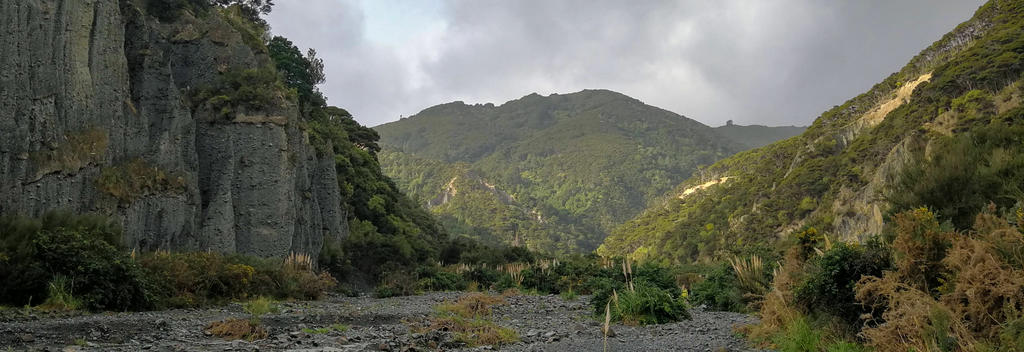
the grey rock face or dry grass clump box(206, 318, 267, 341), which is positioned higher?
the grey rock face

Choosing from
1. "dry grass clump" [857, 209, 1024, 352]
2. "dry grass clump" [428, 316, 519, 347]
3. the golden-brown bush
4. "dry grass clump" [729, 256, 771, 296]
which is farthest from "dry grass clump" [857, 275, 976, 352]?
"dry grass clump" [729, 256, 771, 296]

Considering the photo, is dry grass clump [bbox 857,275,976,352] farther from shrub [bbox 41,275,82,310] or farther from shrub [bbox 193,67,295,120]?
shrub [bbox 193,67,295,120]

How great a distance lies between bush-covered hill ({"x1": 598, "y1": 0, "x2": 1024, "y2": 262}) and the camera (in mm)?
14836

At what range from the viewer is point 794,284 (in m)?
10.9

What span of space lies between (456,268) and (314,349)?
120 feet

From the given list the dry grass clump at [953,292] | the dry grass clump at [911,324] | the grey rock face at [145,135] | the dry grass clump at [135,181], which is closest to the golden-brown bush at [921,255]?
the dry grass clump at [953,292]

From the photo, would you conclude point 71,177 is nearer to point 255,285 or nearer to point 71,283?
point 255,285

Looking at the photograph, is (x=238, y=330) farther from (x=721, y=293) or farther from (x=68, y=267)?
(x=721, y=293)

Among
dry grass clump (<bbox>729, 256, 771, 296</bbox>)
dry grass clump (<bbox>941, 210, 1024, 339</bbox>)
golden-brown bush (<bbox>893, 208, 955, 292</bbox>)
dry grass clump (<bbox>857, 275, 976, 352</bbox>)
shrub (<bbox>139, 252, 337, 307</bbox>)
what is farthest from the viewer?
shrub (<bbox>139, 252, 337, 307</bbox>)

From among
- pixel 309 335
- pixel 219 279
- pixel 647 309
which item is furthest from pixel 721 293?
pixel 219 279

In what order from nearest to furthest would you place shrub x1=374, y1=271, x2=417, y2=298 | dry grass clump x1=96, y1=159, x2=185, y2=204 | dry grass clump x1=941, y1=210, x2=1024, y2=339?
dry grass clump x1=941, y1=210, x2=1024, y2=339 < dry grass clump x1=96, y1=159, x2=185, y2=204 < shrub x1=374, y1=271, x2=417, y2=298

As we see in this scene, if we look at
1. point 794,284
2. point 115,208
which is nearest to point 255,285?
point 115,208

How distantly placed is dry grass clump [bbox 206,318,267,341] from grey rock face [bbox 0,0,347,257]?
12.7 m

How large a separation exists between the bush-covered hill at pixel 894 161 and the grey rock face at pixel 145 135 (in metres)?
24.9
